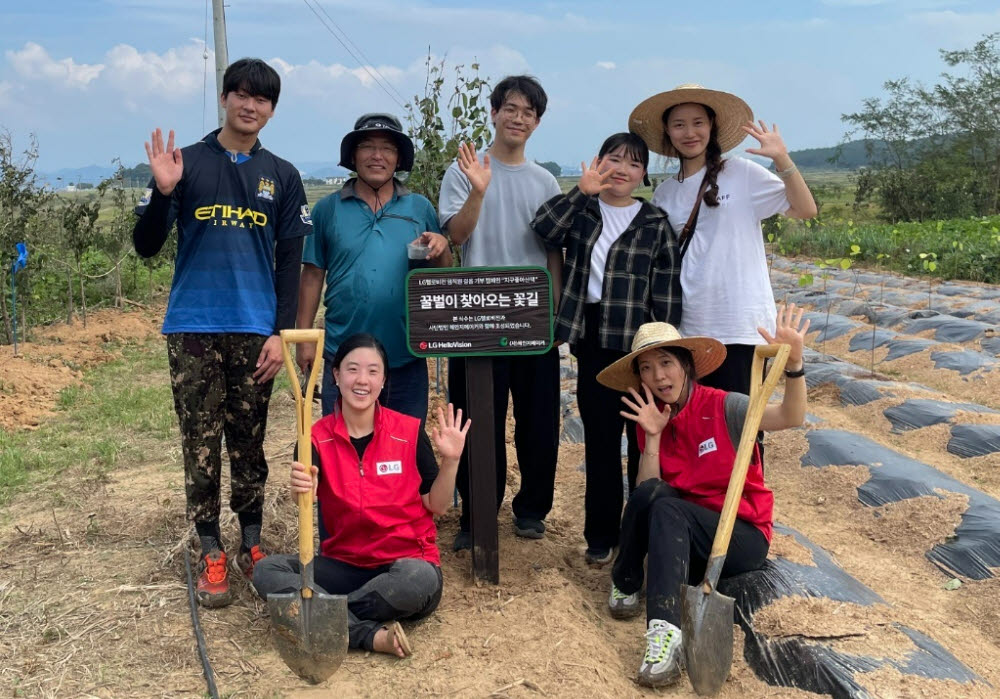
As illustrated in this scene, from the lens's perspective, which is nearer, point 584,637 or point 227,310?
point 584,637

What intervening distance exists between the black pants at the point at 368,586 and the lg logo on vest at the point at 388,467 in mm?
312

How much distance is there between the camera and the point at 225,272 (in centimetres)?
313

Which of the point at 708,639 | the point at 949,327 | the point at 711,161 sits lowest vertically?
the point at 708,639

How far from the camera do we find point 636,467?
3670mm

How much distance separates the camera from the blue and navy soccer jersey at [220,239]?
10.2 ft

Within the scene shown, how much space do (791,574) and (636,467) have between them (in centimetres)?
78

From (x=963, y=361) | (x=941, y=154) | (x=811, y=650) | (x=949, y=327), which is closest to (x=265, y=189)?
(x=811, y=650)

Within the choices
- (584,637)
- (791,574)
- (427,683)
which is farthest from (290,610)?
(791,574)

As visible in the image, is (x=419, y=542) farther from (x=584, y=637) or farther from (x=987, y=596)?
(x=987, y=596)

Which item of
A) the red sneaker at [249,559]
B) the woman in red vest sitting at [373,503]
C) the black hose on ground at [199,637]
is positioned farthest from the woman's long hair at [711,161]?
the black hose on ground at [199,637]

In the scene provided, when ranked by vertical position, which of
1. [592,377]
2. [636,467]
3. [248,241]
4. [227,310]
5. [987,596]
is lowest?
[987,596]

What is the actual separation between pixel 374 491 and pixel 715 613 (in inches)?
47.9

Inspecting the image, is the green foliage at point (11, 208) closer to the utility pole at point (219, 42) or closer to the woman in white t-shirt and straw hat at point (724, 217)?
the utility pole at point (219, 42)

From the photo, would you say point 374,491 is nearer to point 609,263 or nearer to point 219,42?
point 609,263
